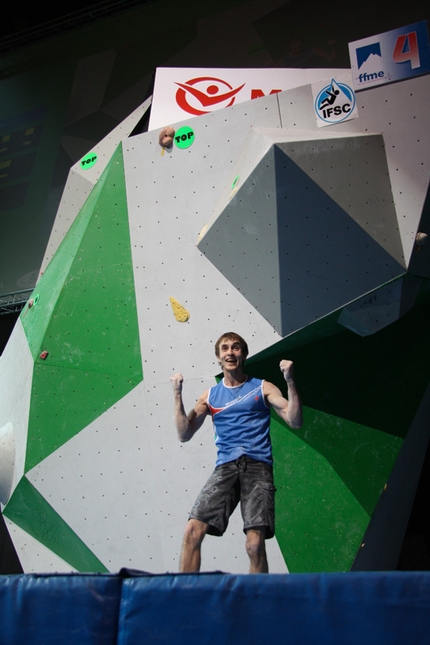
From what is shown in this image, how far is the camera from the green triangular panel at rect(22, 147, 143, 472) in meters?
4.31

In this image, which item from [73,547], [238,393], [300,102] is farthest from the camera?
[73,547]

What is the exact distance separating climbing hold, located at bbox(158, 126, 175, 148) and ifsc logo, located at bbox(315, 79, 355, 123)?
3.38 ft

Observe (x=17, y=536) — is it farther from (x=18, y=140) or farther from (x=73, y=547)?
(x=18, y=140)

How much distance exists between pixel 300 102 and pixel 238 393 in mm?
2057

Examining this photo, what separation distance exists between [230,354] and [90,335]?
4.94 feet

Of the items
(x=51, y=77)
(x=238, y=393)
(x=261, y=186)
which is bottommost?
(x=238, y=393)

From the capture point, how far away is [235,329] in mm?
4004

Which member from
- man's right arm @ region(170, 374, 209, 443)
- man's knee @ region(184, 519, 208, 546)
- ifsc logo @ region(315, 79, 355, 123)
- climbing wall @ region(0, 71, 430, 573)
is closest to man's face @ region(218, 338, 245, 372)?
man's right arm @ region(170, 374, 209, 443)

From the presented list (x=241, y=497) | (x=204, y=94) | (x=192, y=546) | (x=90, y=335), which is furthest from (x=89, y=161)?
(x=192, y=546)

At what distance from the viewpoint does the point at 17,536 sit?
192 inches

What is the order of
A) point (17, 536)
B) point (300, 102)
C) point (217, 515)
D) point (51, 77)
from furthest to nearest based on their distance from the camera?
point (51, 77) → point (17, 536) → point (300, 102) → point (217, 515)

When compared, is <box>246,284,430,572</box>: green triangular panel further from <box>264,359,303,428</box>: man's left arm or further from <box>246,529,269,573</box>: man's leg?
<box>246,529,269,573</box>: man's leg

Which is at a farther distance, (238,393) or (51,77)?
(51,77)

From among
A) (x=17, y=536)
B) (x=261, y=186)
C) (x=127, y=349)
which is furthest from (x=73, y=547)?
(x=261, y=186)
